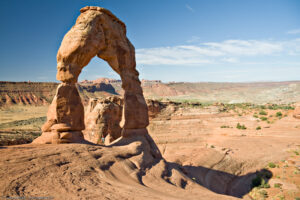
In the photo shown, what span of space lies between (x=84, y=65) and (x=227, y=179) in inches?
430

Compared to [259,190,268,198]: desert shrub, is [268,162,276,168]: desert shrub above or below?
above

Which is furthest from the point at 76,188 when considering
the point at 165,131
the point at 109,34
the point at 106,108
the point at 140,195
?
the point at 165,131

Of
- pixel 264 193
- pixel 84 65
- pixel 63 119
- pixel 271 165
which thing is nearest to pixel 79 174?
pixel 63 119

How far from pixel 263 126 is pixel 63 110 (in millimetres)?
24776

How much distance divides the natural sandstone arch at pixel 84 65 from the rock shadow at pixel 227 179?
3885 mm

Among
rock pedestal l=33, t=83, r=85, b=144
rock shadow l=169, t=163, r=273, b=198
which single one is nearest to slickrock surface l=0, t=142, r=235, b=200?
rock pedestal l=33, t=83, r=85, b=144

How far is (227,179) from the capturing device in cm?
1348

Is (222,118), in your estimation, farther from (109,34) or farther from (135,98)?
(109,34)

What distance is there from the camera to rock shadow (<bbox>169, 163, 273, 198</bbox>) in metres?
12.1

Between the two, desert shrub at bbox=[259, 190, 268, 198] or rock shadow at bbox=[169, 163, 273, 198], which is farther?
rock shadow at bbox=[169, 163, 273, 198]

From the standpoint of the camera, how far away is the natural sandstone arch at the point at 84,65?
8711mm

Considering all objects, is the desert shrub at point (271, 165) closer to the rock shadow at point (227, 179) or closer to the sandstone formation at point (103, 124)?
the rock shadow at point (227, 179)

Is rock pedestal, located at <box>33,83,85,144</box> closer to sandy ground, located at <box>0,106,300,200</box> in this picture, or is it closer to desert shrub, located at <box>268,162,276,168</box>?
sandy ground, located at <box>0,106,300,200</box>

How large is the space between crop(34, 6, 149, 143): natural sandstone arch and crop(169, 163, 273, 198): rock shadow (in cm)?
388
